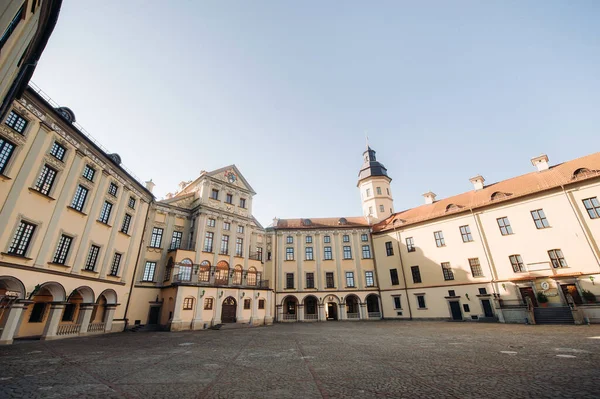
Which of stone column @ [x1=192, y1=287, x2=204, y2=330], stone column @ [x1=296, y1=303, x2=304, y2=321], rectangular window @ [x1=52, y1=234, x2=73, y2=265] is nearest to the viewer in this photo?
rectangular window @ [x1=52, y1=234, x2=73, y2=265]

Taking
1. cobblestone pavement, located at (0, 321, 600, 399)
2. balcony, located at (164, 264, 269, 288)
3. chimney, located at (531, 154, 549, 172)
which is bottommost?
cobblestone pavement, located at (0, 321, 600, 399)

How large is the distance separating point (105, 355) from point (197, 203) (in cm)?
2107

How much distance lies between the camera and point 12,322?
13281mm

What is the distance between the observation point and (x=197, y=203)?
1190 inches

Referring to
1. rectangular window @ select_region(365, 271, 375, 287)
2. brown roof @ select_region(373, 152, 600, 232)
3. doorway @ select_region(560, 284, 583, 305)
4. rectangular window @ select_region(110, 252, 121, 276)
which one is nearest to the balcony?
rectangular window @ select_region(110, 252, 121, 276)

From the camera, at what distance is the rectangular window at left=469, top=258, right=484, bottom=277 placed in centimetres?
2645

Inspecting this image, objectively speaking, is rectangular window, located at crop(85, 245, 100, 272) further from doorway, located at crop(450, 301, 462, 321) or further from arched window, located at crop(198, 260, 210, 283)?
doorway, located at crop(450, 301, 462, 321)

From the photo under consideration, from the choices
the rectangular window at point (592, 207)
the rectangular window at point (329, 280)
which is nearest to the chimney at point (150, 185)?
the rectangular window at point (329, 280)

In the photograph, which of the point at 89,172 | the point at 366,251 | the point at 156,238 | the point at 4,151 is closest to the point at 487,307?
the point at 366,251

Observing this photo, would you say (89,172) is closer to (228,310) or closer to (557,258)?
(228,310)

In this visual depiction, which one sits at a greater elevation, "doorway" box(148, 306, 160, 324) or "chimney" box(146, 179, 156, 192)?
"chimney" box(146, 179, 156, 192)

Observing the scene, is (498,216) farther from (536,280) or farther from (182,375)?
(182,375)

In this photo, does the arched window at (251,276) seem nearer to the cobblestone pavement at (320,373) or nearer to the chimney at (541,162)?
the cobblestone pavement at (320,373)

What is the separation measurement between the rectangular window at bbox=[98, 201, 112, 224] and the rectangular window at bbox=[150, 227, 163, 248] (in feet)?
20.5
